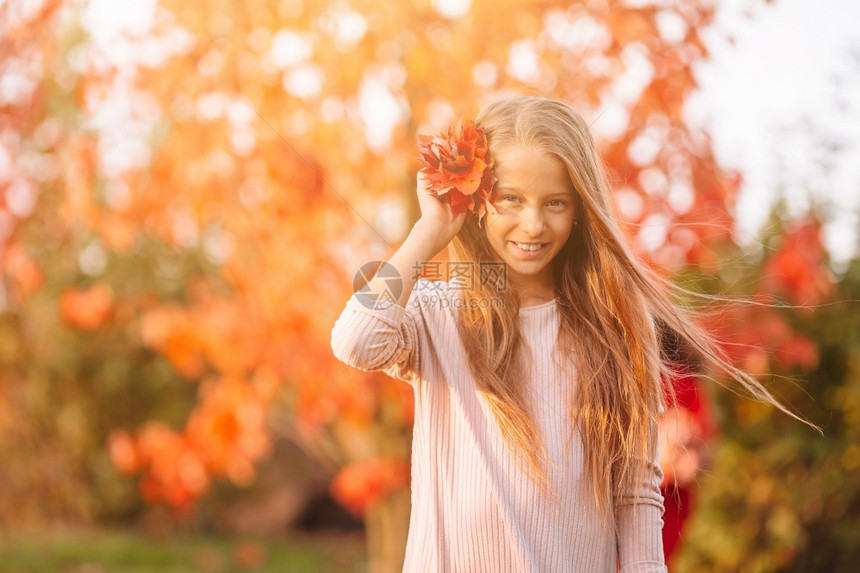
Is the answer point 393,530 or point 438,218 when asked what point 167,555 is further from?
point 438,218

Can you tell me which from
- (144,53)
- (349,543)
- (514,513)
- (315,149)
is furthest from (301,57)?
(349,543)

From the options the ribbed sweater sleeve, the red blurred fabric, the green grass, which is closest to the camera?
the ribbed sweater sleeve

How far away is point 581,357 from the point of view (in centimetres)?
153

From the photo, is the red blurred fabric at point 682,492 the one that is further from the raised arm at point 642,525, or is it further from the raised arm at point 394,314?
the raised arm at point 394,314

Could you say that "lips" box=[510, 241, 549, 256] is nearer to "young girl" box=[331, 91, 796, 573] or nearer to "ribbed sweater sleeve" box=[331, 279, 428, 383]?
"young girl" box=[331, 91, 796, 573]

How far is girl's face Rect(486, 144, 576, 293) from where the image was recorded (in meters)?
1.44

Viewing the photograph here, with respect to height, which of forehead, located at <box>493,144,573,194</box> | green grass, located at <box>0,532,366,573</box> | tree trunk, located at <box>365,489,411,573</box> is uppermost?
forehead, located at <box>493,144,573,194</box>

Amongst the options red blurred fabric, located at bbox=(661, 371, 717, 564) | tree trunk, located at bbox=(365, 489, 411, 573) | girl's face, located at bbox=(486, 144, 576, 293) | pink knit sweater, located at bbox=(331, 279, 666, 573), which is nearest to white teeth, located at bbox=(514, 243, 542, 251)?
girl's face, located at bbox=(486, 144, 576, 293)

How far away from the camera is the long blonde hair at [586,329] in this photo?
1462 millimetres

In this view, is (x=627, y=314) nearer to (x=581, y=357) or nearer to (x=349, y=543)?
(x=581, y=357)

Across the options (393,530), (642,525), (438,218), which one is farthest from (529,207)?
(393,530)

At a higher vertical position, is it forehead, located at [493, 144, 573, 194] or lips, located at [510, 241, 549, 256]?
forehead, located at [493, 144, 573, 194]

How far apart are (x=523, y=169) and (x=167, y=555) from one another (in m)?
5.25

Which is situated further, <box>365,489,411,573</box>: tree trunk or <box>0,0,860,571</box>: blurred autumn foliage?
<box>365,489,411,573</box>: tree trunk
